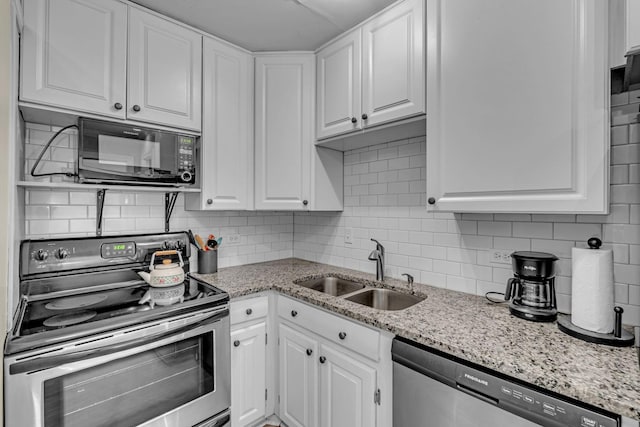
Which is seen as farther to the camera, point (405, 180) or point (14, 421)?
point (405, 180)

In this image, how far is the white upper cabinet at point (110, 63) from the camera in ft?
4.44

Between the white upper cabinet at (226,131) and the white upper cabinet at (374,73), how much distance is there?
52 centimetres

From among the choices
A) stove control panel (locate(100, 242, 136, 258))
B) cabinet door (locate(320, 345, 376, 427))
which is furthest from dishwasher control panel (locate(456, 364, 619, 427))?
stove control panel (locate(100, 242, 136, 258))

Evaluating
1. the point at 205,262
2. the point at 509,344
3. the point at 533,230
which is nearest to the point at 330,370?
the point at 509,344

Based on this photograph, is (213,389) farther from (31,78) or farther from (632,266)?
(632,266)

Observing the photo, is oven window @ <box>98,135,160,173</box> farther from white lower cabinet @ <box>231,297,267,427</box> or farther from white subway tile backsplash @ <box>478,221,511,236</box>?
white subway tile backsplash @ <box>478,221,511,236</box>

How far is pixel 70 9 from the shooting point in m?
1.42

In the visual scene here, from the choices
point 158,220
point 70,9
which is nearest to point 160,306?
point 158,220

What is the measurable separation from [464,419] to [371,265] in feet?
3.94

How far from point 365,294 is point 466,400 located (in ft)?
3.02

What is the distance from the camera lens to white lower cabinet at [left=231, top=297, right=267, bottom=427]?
168cm

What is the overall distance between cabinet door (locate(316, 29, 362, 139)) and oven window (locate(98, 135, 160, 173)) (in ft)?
3.38

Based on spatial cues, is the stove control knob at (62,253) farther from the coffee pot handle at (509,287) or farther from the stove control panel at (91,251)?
the coffee pot handle at (509,287)

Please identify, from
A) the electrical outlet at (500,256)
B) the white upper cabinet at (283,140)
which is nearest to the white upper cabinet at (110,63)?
the white upper cabinet at (283,140)
